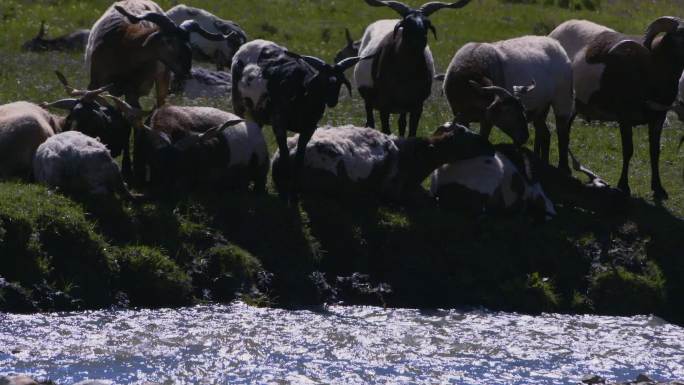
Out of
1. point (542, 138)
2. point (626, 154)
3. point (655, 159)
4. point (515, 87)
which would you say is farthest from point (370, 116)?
point (655, 159)

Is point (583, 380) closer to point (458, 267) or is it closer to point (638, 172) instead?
point (458, 267)

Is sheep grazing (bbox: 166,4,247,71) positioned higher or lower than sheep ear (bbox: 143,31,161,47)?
lower

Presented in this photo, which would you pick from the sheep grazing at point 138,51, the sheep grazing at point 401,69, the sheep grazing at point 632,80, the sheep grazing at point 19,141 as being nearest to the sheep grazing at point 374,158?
the sheep grazing at point 401,69

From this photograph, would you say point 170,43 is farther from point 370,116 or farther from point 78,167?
point 78,167

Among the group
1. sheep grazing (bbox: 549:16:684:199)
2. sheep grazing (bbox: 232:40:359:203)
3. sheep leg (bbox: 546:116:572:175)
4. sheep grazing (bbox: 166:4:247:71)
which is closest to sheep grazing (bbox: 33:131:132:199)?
sheep grazing (bbox: 232:40:359:203)

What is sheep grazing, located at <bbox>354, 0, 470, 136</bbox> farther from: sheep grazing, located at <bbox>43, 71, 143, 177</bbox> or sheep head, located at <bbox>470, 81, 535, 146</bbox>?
sheep grazing, located at <bbox>43, 71, 143, 177</bbox>

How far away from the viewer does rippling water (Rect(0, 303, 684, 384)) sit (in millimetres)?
12133

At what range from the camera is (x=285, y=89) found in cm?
1673

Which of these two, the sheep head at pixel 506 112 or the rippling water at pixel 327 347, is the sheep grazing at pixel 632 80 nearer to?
the sheep head at pixel 506 112

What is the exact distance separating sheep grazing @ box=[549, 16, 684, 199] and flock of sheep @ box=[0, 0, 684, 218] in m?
0.02

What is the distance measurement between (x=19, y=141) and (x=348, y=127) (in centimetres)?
418

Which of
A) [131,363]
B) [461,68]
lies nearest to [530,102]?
[461,68]

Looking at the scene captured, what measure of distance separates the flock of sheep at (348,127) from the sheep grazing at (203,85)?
4.31m

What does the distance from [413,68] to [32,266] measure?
6623mm
